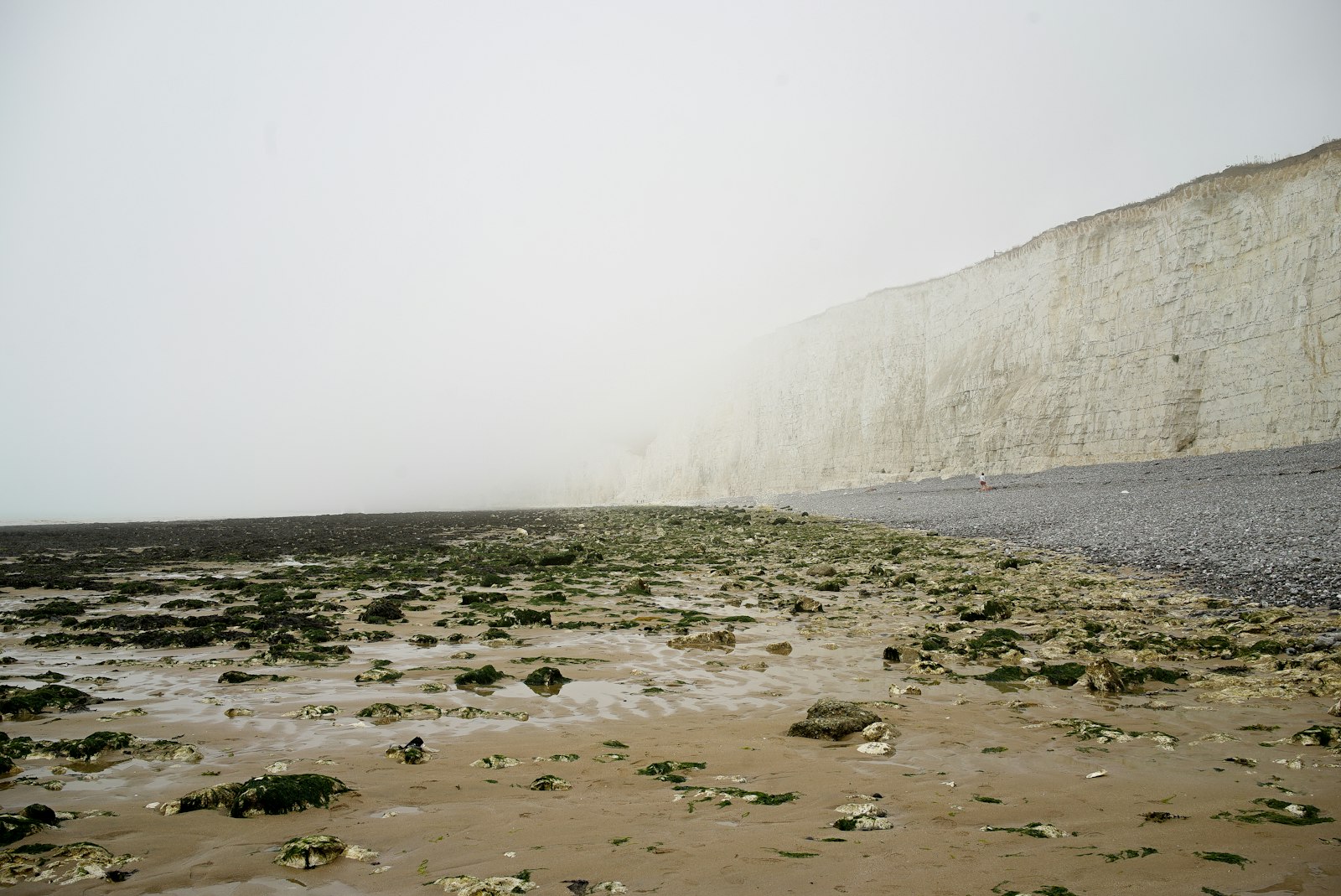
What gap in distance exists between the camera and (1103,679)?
623 centimetres

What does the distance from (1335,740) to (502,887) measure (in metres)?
5.51

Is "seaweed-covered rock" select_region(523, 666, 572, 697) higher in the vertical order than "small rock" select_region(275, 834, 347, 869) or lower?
lower

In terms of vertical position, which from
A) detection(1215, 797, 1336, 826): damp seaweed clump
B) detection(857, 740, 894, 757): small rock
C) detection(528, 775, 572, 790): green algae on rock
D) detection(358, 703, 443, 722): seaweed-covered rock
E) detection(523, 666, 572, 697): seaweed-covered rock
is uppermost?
detection(1215, 797, 1336, 826): damp seaweed clump

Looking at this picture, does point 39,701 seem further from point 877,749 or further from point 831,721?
point 877,749

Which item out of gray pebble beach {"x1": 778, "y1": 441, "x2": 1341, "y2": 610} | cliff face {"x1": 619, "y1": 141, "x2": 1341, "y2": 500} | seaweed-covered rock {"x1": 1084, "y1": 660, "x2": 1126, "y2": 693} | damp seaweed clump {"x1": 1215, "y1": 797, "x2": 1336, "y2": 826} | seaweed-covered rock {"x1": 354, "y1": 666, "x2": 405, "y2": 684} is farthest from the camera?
cliff face {"x1": 619, "y1": 141, "x2": 1341, "y2": 500}

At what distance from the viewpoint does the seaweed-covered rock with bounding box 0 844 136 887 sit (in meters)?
2.98

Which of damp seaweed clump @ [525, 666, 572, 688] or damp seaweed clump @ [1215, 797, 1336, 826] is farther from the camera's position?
damp seaweed clump @ [525, 666, 572, 688]

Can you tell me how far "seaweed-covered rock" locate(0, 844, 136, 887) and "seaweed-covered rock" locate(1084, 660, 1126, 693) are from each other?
23.6 ft

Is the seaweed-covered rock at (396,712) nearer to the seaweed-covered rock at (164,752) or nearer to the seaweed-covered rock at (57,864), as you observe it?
the seaweed-covered rock at (164,752)

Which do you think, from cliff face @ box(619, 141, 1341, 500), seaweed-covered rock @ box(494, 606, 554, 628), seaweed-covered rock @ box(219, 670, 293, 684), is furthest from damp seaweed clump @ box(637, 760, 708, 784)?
cliff face @ box(619, 141, 1341, 500)

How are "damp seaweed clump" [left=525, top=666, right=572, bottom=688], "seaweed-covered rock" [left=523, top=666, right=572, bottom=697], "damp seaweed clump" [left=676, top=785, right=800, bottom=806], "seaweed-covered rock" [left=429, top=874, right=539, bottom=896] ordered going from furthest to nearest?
"damp seaweed clump" [left=525, top=666, right=572, bottom=688] < "seaweed-covered rock" [left=523, top=666, right=572, bottom=697] < "damp seaweed clump" [left=676, top=785, right=800, bottom=806] < "seaweed-covered rock" [left=429, top=874, right=539, bottom=896]

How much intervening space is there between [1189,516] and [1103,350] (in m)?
30.9

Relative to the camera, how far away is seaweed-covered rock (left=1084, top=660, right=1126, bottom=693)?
6.20 meters

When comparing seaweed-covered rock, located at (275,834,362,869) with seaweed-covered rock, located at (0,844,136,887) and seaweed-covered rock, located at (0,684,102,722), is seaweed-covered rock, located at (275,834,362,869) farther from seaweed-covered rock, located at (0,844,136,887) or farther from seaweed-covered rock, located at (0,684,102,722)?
seaweed-covered rock, located at (0,684,102,722)
